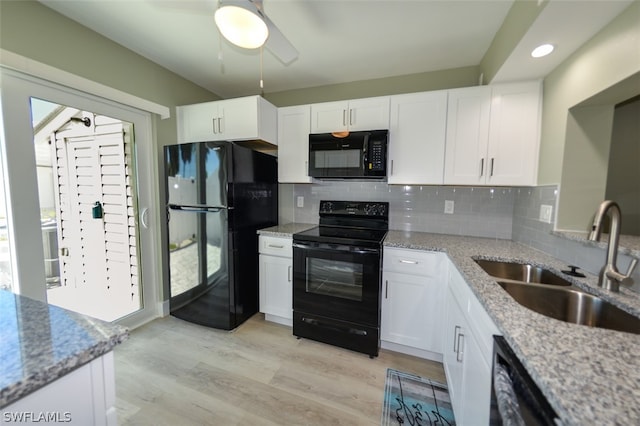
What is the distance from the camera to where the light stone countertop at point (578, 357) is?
0.53 meters

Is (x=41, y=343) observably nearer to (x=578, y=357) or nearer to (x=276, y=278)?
(x=578, y=357)

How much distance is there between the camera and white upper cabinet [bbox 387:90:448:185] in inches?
85.7

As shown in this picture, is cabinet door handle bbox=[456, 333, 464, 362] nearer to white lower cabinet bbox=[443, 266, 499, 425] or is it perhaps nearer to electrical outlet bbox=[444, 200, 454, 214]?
white lower cabinet bbox=[443, 266, 499, 425]

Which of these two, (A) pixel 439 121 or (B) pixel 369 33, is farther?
(A) pixel 439 121

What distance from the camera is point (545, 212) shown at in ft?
5.80

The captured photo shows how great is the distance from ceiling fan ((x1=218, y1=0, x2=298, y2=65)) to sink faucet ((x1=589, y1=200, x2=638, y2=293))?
5.88ft

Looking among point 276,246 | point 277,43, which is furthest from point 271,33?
point 276,246

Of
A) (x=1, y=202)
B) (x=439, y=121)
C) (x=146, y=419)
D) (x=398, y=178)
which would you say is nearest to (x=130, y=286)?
(x=1, y=202)

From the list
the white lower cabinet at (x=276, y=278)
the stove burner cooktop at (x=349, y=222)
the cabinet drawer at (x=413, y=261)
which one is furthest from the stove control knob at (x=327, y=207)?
the cabinet drawer at (x=413, y=261)

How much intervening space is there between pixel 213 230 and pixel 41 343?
5.57 ft

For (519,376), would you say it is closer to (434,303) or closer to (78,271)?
(434,303)

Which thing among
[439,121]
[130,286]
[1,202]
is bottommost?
[130,286]

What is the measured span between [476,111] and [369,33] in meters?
1.06

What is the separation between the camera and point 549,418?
587 mm
